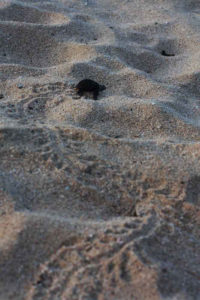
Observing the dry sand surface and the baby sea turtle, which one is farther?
the baby sea turtle

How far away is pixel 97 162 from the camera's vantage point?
1.49 meters

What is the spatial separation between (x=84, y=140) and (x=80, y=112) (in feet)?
0.68

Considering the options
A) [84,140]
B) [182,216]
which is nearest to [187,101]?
[84,140]

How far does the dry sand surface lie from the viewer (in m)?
1.12

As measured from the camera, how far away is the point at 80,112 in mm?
1752

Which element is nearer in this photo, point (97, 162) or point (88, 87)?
point (97, 162)

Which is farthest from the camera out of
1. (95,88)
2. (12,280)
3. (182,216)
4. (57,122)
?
(95,88)

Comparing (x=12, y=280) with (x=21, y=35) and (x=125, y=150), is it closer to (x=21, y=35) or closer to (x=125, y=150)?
(x=125, y=150)

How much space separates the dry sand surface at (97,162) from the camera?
44.1 inches

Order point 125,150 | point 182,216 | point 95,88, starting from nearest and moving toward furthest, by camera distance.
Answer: point 182,216
point 125,150
point 95,88

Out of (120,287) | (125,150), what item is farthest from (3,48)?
(120,287)

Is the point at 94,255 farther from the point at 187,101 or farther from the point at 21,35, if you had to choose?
the point at 21,35

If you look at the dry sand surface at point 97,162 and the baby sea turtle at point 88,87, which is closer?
the dry sand surface at point 97,162

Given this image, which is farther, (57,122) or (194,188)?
(57,122)
